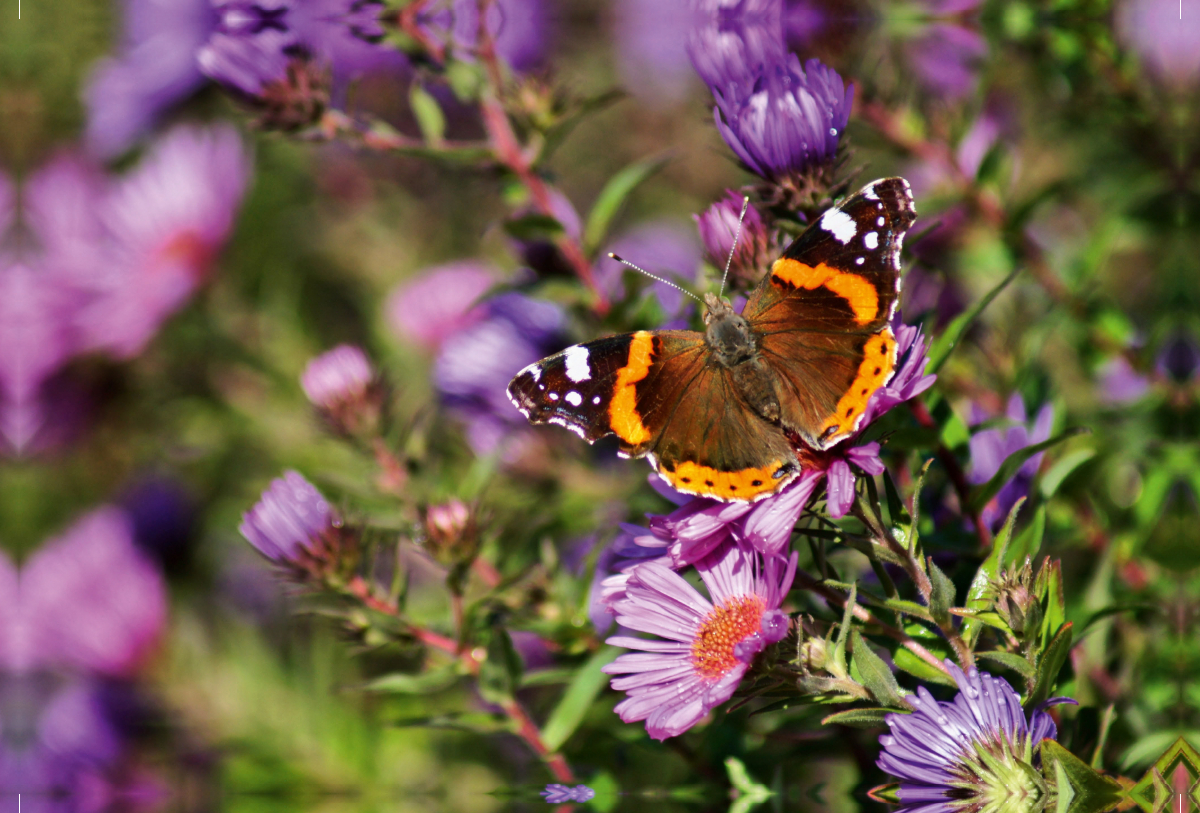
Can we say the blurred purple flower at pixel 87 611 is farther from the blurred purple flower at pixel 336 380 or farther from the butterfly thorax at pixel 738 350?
the butterfly thorax at pixel 738 350

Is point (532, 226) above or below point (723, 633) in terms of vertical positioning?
above

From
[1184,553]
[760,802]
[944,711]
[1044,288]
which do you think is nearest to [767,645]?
[944,711]

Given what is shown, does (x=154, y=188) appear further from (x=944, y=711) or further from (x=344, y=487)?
(x=944, y=711)

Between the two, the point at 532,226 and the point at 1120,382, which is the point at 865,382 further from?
the point at 1120,382

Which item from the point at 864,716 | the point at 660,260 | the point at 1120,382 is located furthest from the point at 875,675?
the point at 660,260

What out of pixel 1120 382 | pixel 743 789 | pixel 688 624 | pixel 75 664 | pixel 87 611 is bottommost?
pixel 75 664

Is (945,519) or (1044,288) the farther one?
(1044,288)
